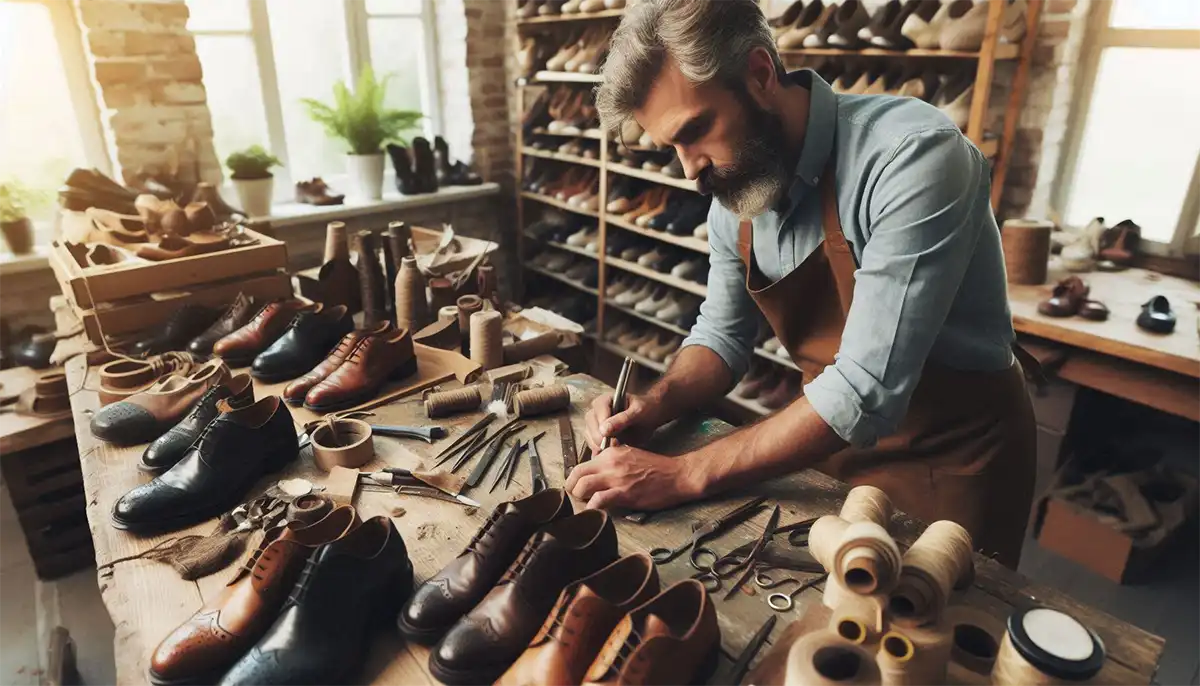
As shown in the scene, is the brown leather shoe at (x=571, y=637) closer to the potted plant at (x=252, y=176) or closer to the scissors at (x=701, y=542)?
the scissors at (x=701, y=542)

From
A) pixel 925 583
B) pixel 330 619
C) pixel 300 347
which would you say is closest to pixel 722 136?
pixel 925 583

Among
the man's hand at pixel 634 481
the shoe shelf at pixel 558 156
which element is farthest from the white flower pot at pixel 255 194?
the man's hand at pixel 634 481

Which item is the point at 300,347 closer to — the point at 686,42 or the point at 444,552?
the point at 444,552

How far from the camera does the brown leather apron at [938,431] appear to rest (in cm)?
166

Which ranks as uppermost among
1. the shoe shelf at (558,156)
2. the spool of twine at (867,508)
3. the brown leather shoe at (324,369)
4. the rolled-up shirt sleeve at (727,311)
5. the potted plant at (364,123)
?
the potted plant at (364,123)

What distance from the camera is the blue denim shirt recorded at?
4.46 ft

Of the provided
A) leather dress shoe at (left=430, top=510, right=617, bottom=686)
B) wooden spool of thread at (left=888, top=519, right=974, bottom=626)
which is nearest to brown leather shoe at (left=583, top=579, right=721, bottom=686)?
leather dress shoe at (left=430, top=510, right=617, bottom=686)

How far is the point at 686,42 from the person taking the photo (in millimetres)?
1436

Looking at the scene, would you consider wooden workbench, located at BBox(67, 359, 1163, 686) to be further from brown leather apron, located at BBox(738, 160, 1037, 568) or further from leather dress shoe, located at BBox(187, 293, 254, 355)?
leather dress shoe, located at BBox(187, 293, 254, 355)

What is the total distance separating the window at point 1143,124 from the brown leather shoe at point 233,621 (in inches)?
140

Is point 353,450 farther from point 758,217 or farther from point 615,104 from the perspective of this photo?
point 758,217

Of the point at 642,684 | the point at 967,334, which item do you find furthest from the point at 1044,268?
the point at 642,684

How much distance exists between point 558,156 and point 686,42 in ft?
11.7

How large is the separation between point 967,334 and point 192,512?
5.76 ft
